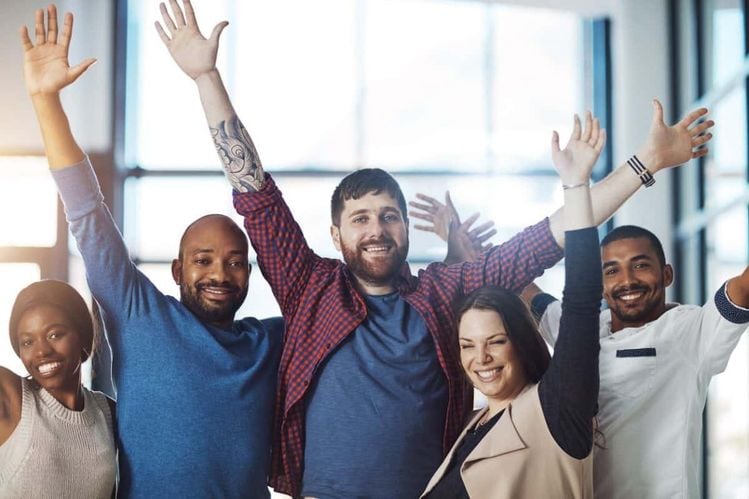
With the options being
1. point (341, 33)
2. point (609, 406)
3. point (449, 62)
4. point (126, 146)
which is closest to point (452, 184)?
point (449, 62)

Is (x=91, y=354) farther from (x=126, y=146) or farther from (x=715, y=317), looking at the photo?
(x=126, y=146)

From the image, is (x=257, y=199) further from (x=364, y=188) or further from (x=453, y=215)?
(x=453, y=215)

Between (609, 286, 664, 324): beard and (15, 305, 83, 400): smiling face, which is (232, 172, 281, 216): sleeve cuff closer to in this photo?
(15, 305, 83, 400): smiling face

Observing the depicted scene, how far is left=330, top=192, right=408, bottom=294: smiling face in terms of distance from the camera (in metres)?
2.07

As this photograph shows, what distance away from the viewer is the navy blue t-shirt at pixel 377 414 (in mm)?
1982

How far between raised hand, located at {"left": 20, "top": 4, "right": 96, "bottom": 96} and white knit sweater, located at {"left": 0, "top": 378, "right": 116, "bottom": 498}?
601 millimetres

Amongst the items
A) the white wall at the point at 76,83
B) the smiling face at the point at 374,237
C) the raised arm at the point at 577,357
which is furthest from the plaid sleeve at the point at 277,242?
the white wall at the point at 76,83

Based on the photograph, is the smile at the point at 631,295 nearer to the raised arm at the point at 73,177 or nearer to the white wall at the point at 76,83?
the raised arm at the point at 73,177

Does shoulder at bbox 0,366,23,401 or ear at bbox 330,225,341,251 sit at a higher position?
ear at bbox 330,225,341,251

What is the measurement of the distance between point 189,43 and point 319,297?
0.60m

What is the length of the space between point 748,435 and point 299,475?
1.95 metres

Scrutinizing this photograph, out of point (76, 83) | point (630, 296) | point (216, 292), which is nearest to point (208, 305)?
point (216, 292)

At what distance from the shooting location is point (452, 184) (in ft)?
14.8

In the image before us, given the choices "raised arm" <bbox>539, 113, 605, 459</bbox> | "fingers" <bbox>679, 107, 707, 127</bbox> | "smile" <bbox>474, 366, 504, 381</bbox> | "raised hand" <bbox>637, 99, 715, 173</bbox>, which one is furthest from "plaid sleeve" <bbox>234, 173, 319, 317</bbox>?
"fingers" <bbox>679, 107, 707, 127</bbox>
